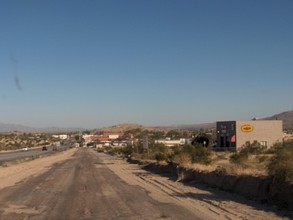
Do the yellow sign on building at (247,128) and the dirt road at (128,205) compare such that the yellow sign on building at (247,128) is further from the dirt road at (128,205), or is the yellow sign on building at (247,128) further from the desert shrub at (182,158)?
the dirt road at (128,205)

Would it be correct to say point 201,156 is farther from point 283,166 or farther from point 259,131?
point 259,131

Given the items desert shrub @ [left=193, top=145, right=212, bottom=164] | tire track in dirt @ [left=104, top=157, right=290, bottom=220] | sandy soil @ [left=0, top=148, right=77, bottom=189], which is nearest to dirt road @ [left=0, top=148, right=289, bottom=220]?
tire track in dirt @ [left=104, top=157, right=290, bottom=220]

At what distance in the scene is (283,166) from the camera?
56.3 feet

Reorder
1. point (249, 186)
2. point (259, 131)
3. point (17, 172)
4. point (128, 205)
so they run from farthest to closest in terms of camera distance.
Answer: point (259, 131)
point (17, 172)
point (249, 186)
point (128, 205)

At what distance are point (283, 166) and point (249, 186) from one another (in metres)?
2.91

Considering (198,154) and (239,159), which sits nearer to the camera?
(239,159)

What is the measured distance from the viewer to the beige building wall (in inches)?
3807

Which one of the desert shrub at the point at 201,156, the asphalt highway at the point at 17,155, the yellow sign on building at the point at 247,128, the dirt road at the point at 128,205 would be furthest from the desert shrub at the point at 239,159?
the yellow sign on building at the point at 247,128

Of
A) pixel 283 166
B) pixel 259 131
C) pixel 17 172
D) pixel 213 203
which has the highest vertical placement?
pixel 259 131

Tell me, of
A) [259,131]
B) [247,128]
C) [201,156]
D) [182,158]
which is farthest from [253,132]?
[182,158]

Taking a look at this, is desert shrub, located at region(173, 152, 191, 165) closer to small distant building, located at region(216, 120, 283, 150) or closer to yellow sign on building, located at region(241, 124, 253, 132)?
small distant building, located at region(216, 120, 283, 150)

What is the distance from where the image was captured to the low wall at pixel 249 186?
16.3 metres

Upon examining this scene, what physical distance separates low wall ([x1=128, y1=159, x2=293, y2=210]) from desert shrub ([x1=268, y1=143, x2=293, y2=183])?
233 mm

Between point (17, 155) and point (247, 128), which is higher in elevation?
point (247, 128)
